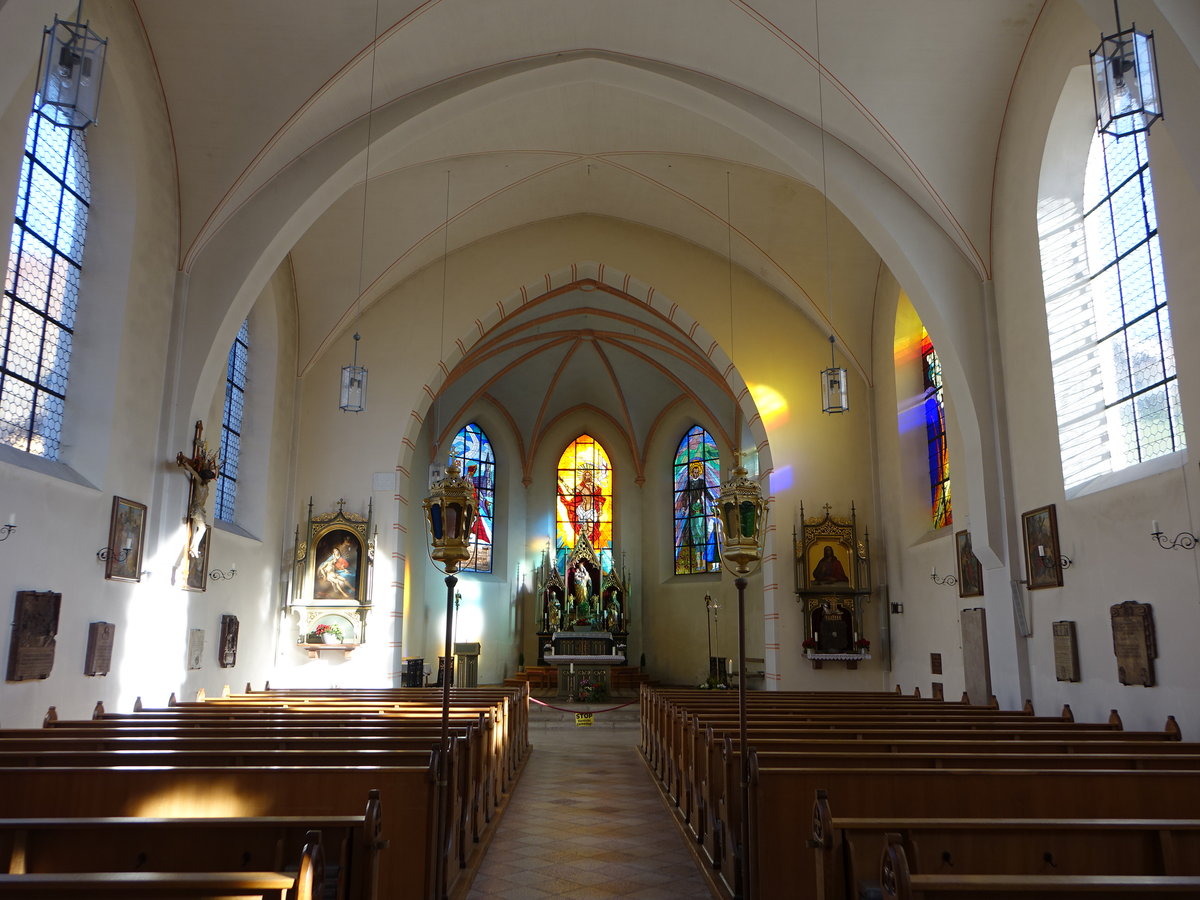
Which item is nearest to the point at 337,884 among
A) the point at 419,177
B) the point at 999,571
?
the point at 999,571

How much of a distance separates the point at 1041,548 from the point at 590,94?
28.5 feet

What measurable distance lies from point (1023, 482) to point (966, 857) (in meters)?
7.65

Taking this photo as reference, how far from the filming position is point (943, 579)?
13.2 m

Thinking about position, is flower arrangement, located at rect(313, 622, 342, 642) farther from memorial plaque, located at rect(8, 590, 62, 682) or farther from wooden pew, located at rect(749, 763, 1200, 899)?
wooden pew, located at rect(749, 763, 1200, 899)

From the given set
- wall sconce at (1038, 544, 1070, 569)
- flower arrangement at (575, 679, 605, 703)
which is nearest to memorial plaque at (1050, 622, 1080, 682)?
wall sconce at (1038, 544, 1070, 569)

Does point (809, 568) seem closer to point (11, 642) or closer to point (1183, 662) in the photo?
point (1183, 662)

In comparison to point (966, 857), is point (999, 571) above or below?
above

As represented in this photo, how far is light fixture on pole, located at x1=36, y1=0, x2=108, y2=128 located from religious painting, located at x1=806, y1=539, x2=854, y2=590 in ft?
42.2

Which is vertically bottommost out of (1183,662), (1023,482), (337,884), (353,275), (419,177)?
(337,884)

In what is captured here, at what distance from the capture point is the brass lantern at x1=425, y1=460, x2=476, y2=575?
6496 millimetres

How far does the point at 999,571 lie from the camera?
36.4 feet

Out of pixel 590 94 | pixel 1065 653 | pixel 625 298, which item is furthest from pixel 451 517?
pixel 625 298

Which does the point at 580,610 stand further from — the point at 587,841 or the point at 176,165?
the point at 587,841

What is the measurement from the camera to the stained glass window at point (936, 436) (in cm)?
1444
